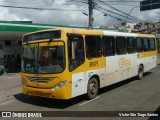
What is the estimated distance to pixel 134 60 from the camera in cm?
1591

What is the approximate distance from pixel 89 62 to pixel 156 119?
12.5ft

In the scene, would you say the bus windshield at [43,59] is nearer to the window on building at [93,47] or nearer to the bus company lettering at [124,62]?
the window on building at [93,47]

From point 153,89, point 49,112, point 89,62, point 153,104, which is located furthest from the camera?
point 153,89

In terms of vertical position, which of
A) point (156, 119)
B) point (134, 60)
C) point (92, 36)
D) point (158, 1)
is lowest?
point (156, 119)

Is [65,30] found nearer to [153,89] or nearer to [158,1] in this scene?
[153,89]

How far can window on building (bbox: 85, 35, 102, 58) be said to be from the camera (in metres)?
11.1

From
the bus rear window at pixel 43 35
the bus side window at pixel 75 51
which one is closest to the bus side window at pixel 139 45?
the bus side window at pixel 75 51

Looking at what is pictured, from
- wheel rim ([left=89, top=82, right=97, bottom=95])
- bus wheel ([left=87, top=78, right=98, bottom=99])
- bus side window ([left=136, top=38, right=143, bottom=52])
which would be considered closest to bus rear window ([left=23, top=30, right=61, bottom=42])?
bus wheel ([left=87, top=78, right=98, bottom=99])

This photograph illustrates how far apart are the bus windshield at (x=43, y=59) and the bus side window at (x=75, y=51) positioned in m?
0.34

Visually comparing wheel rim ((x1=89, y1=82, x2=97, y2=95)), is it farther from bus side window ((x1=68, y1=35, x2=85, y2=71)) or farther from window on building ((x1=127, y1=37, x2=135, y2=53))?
window on building ((x1=127, y1=37, x2=135, y2=53))

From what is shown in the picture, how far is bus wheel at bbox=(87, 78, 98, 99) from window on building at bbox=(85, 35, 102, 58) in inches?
40.7

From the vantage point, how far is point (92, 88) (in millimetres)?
11391

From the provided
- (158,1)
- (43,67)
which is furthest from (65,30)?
(158,1)

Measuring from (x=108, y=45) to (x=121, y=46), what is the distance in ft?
5.36
